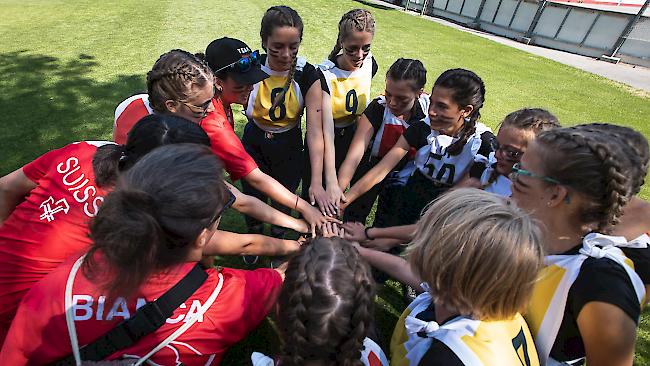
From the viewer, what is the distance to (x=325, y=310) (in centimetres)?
120

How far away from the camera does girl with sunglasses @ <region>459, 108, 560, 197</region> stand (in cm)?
231

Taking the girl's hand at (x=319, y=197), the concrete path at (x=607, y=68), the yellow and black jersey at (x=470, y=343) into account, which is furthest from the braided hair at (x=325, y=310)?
the concrete path at (x=607, y=68)

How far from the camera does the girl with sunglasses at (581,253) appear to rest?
1.43m

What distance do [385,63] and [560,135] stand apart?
10528mm

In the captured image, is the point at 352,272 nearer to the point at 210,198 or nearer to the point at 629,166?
the point at 210,198

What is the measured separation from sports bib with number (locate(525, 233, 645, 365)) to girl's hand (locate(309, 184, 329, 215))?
1.73 meters

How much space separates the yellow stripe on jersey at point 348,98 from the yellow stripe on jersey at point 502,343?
8.36ft

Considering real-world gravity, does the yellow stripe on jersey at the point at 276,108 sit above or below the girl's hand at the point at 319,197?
above

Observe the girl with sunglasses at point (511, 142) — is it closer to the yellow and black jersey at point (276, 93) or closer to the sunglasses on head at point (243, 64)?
the yellow and black jersey at point (276, 93)

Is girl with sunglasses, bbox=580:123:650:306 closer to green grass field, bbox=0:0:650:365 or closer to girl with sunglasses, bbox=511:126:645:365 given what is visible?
girl with sunglasses, bbox=511:126:645:365

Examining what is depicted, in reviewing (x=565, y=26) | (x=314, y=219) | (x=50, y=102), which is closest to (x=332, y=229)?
(x=314, y=219)

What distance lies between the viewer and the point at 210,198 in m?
1.45

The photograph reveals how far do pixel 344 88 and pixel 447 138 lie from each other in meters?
1.27

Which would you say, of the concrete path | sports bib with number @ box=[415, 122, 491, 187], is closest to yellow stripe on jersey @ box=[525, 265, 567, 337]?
sports bib with number @ box=[415, 122, 491, 187]
